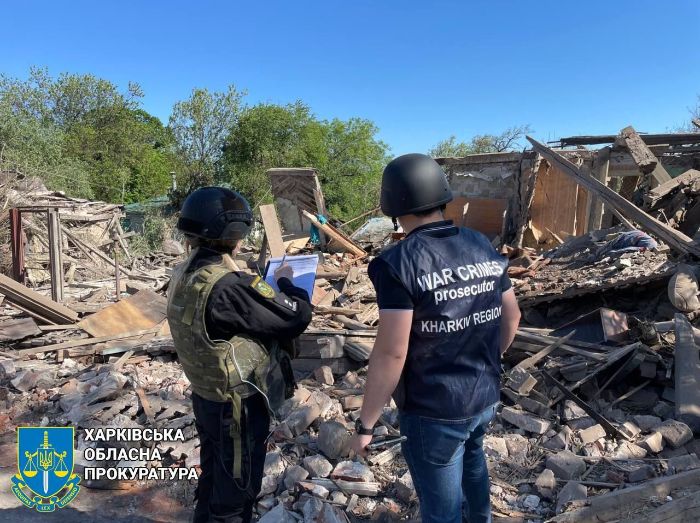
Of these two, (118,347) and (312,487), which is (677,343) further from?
(118,347)

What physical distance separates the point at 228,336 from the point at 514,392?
9.65ft

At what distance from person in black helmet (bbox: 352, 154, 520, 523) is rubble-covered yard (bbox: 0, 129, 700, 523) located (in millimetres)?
196

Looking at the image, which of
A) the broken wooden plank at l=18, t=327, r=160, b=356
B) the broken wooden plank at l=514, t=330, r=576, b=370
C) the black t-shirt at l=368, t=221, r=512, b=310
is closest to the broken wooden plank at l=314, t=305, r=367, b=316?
the broken wooden plank at l=18, t=327, r=160, b=356

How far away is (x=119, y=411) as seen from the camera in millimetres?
4320

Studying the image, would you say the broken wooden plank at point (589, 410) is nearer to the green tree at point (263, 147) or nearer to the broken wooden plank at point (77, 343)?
the broken wooden plank at point (77, 343)

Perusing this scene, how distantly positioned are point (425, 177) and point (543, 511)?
7.60ft

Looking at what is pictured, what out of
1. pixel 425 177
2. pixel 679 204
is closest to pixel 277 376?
pixel 425 177

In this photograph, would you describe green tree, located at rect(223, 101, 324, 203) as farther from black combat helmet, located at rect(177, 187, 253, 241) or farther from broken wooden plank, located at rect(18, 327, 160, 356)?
black combat helmet, located at rect(177, 187, 253, 241)

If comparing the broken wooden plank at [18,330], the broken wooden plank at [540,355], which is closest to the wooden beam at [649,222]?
the broken wooden plank at [540,355]

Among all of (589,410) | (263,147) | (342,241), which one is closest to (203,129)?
(263,147)

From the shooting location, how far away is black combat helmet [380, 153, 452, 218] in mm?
1885

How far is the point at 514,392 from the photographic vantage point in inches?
166

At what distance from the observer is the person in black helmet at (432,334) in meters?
1.75

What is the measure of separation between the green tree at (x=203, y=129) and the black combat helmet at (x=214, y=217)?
1012 inches
